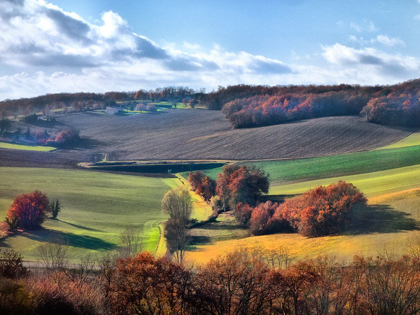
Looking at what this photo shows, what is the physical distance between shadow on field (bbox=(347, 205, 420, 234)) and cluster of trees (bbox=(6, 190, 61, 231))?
3503cm

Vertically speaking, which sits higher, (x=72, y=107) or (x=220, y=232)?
(x=72, y=107)

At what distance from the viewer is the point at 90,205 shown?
6144 cm

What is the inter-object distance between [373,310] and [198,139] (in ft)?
297

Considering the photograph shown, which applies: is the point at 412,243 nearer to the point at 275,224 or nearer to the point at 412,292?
the point at 412,292

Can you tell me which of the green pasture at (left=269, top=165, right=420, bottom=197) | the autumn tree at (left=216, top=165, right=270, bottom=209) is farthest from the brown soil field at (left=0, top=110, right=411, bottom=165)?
the autumn tree at (left=216, top=165, right=270, bottom=209)

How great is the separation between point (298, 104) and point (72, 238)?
96.8m

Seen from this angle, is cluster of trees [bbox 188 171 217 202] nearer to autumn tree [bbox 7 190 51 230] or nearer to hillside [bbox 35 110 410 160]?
hillside [bbox 35 110 410 160]

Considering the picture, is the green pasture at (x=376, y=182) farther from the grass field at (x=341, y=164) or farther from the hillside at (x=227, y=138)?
the hillside at (x=227, y=138)

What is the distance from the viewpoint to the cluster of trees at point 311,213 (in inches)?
1756

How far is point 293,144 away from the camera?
3888 inches

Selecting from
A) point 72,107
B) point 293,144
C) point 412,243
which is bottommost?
point 412,243

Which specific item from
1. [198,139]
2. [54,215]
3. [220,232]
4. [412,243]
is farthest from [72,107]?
[412,243]

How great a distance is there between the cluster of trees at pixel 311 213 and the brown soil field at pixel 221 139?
3845 cm

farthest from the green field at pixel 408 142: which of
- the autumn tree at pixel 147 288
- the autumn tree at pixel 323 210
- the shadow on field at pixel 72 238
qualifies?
the autumn tree at pixel 147 288
